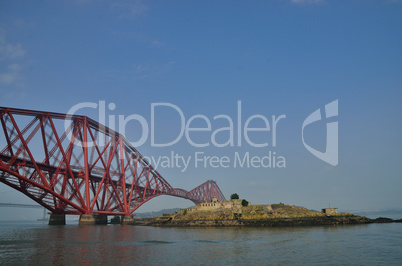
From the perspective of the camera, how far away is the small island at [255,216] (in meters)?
73.8

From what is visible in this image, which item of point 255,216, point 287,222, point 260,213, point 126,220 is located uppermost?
point 260,213

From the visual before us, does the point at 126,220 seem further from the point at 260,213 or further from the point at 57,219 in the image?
the point at 260,213

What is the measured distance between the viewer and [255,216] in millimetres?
81062

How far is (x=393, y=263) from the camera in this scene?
25.2 meters

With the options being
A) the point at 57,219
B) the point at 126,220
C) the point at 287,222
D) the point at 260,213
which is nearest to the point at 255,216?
the point at 260,213

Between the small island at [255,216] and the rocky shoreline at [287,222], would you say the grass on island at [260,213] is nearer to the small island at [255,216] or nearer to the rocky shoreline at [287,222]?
the small island at [255,216]

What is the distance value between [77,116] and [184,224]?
1655 inches

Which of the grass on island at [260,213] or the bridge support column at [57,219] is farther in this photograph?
the bridge support column at [57,219]

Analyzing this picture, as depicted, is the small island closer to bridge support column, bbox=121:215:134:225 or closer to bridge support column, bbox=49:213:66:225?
bridge support column, bbox=121:215:134:225

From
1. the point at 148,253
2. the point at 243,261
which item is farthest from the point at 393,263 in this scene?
the point at 148,253

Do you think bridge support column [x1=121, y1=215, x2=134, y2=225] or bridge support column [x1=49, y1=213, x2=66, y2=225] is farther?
bridge support column [x1=121, y1=215, x2=134, y2=225]

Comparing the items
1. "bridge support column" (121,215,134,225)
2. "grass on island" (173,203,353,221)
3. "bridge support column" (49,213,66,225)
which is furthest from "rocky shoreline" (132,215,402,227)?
"bridge support column" (49,213,66,225)

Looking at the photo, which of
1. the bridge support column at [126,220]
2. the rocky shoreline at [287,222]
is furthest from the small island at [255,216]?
the bridge support column at [126,220]

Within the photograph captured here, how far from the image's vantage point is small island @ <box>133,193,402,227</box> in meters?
73.8
